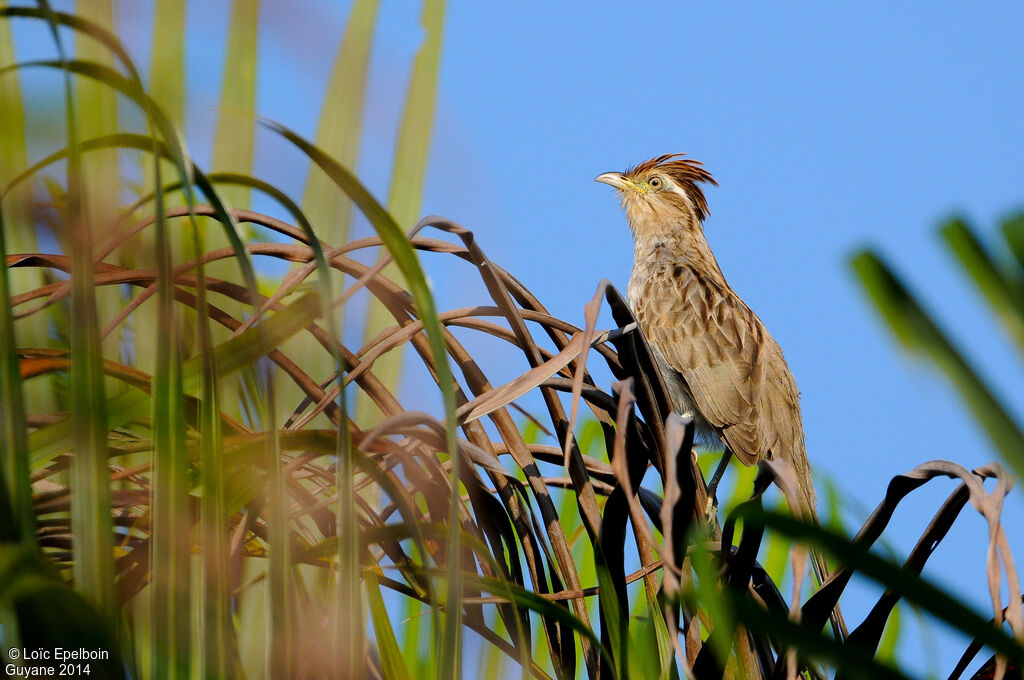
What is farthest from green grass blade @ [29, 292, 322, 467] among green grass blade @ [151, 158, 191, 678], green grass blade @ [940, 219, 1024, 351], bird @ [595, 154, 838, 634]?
bird @ [595, 154, 838, 634]

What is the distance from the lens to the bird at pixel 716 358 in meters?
4.93

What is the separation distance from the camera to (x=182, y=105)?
7.27 feet

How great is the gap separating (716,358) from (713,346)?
10cm

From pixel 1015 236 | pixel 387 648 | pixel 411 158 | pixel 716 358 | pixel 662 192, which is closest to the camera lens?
pixel 1015 236

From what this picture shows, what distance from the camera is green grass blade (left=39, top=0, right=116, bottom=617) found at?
104cm

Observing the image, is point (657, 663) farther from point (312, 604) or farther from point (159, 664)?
point (159, 664)

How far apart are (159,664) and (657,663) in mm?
870

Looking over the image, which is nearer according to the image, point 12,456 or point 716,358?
point 12,456

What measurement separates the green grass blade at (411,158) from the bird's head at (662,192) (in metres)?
4.06

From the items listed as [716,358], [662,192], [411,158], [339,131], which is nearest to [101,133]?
[339,131]

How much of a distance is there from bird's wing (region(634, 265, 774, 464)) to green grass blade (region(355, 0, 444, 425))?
2.56 m

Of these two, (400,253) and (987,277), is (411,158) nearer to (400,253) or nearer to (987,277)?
(400,253)

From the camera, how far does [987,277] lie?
0.71 meters

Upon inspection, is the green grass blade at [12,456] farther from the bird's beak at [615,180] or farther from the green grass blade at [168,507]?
the bird's beak at [615,180]
